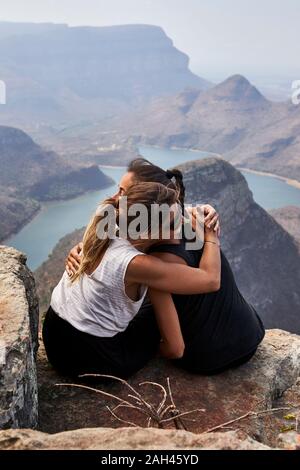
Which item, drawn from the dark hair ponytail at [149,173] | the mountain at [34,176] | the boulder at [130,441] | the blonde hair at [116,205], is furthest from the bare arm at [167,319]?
the mountain at [34,176]

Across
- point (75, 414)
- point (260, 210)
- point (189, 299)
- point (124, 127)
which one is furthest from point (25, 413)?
point (124, 127)

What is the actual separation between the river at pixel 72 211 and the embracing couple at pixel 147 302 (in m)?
33.0

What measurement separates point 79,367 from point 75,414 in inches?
9.8

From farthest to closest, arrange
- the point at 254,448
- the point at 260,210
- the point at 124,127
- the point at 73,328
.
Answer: the point at 124,127 < the point at 260,210 < the point at 73,328 < the point at 254,448

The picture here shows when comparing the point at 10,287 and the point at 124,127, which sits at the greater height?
the point at 10,287

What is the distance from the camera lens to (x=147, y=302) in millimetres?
3057

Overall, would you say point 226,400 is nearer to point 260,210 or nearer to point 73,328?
point 73,328

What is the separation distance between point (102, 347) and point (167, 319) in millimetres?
401

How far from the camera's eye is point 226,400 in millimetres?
3014

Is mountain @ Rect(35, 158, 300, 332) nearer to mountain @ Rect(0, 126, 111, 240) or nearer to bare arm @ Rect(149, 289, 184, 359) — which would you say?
mountain @ Rect(0, 126, 111, 240)

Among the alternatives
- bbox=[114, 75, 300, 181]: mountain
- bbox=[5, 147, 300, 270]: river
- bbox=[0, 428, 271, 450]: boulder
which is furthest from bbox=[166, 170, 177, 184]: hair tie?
bbox=[114, 75, 300, 181]: mountain

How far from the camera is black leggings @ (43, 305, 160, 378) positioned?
9.24ft

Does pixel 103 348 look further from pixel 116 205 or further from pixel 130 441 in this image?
pixel 130 441

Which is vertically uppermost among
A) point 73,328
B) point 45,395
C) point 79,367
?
point 73,328
